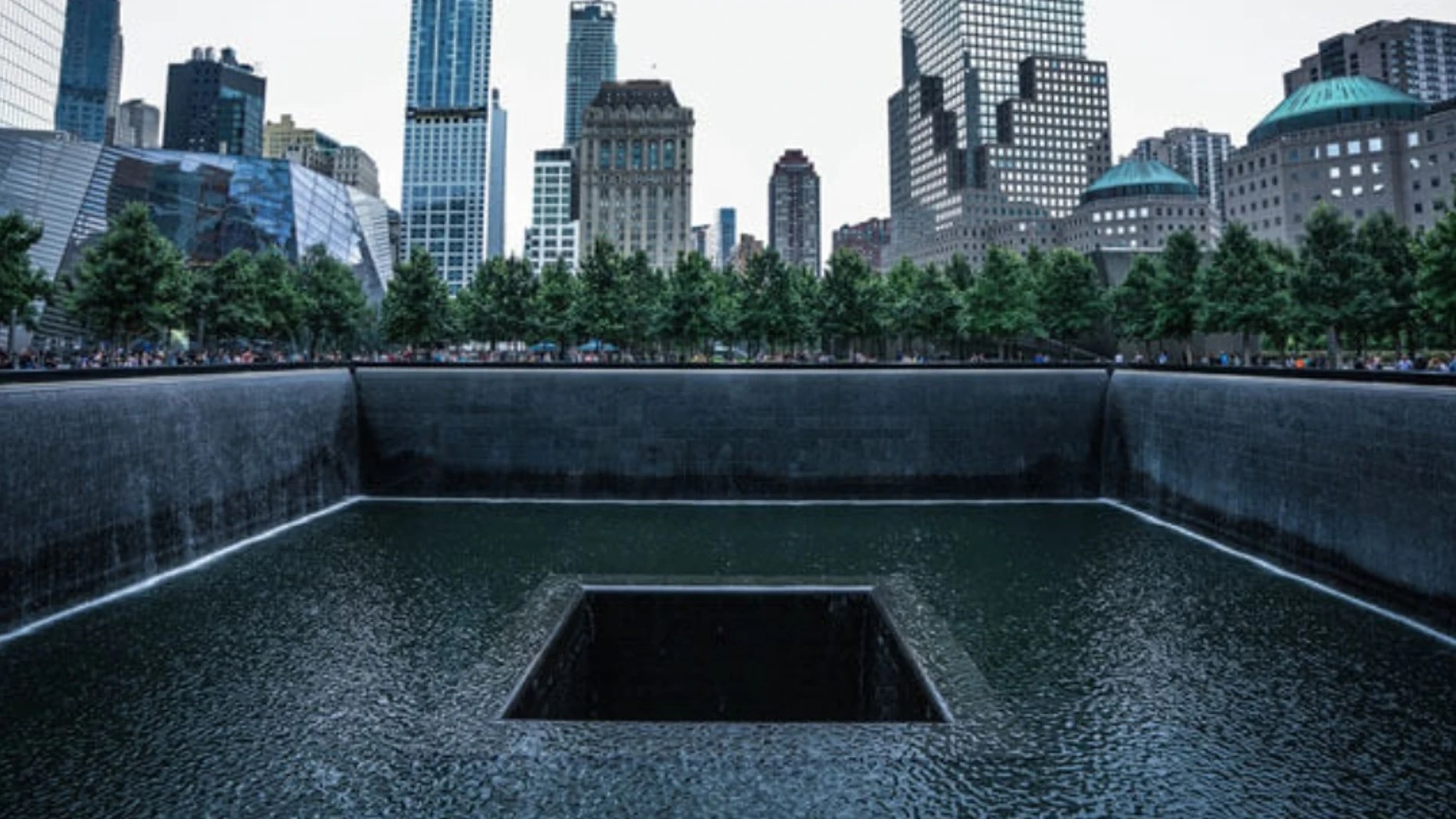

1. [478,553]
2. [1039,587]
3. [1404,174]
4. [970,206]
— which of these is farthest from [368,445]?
[970,206]

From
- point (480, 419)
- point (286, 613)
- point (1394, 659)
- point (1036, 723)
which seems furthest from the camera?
point (480, 419)

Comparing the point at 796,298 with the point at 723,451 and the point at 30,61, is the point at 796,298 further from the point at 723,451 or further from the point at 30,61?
the point at 30,61

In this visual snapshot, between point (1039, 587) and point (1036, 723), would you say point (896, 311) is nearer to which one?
point (1039, 587)

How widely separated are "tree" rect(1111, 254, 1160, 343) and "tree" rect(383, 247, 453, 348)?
46.5m

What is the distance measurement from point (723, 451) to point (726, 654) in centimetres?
1246

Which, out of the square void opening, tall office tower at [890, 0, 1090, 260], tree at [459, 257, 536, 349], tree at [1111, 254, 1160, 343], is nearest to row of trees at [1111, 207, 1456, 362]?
tree at [1111, 254, 1160, 343]

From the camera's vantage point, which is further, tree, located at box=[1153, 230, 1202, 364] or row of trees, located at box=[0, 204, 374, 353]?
tree, located at box=[1153, 230, 1202, 364]

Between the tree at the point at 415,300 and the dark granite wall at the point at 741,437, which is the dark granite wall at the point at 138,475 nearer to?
the dark granite wall at the point at 741,437

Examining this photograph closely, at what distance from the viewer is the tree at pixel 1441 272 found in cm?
3222

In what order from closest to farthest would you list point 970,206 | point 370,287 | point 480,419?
point 480,419
point 370,287
point 970,206

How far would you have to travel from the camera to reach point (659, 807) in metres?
5.97

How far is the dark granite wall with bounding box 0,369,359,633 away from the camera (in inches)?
471

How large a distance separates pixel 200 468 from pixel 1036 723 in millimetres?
16725

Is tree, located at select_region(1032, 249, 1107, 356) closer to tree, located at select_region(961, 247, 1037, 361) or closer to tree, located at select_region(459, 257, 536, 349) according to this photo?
tree, located at select_region(961, 247, 1037, 361)
